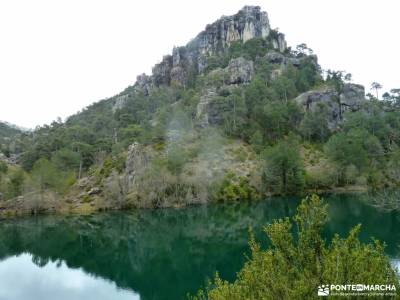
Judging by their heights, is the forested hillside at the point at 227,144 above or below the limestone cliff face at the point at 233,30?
below

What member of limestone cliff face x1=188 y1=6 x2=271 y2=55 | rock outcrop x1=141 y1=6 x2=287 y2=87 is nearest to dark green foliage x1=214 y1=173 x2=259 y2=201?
rock outcrop x1=141 y1=6 x2=287 y2=87

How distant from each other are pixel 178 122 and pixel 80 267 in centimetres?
7502

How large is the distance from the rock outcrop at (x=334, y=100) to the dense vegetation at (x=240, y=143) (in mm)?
2533

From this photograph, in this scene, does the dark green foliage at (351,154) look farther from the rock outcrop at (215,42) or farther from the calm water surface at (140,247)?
the rock outcrop at (215,42)

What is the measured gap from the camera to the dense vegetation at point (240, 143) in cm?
9256

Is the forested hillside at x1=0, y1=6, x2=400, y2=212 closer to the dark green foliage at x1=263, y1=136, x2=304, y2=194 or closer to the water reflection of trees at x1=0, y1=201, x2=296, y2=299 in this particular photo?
the dark green foliage at x1=263, y1=136, x2=304, y2=194

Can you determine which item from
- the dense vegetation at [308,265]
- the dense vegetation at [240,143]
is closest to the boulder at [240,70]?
the dense vegetation at [240,143]

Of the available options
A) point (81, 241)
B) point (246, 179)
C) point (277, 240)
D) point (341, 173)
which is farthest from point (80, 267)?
point (341, 173)

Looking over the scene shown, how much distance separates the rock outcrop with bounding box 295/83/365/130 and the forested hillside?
0.47 meters

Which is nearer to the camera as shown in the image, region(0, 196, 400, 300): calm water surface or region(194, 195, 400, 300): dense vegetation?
region(194, 195, 400, 300): dense vegetation

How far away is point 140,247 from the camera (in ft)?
170

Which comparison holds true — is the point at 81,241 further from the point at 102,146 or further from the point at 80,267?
the point at 102,146

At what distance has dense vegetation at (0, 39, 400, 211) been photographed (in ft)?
304

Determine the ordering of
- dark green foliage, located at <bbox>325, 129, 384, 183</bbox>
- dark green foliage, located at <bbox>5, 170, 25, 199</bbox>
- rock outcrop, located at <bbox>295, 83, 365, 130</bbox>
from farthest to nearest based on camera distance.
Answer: rock outcrop, located at <bbox>295, 83, 365, 130</bbox>
dark green foliage, located at <bbox>5, 170, 25, 199</bbox>
dark green foliage, located at <bbox>325, 129, 384, 183</bbox>
